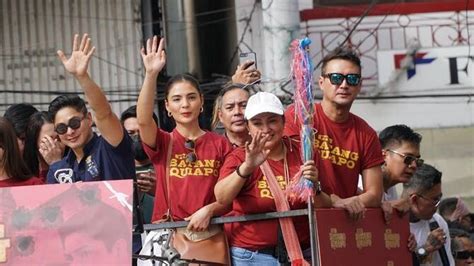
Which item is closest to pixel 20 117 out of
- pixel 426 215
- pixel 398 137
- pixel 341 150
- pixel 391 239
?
pixel 398 137

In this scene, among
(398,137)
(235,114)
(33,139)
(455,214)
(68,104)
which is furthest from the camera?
(455,214)

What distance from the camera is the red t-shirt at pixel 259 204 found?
699 cm

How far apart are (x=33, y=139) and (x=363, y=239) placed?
110 inches

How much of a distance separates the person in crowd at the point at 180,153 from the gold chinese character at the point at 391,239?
105cm

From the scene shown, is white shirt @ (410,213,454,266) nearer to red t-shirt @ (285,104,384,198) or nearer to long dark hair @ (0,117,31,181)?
red t-shirt @ (285,104,384,198)

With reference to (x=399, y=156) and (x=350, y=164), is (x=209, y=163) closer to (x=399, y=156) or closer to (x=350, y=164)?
(x=350, y=164)

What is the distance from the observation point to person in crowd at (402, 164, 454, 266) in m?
8.73

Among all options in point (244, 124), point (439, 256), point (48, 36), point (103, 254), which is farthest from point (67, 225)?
point (48, 36)

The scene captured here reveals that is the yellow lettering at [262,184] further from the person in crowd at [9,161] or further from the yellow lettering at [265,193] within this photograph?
the person in crowd at [9,161]

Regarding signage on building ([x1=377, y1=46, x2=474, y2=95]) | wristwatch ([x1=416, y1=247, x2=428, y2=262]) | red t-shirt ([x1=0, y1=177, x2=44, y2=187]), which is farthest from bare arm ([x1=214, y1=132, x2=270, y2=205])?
signage on building ([x1=377, y1=46, x2=474, y2=95])

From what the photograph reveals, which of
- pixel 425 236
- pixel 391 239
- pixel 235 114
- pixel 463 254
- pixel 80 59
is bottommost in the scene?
pixel 463 254

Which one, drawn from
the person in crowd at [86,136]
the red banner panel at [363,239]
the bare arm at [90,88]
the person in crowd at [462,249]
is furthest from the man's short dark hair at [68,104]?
the person in crowd at [462,249]

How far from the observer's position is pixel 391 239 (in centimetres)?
740

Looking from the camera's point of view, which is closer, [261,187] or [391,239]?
[261,187]
